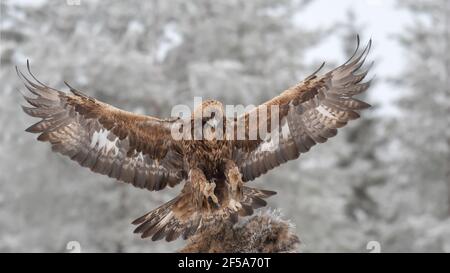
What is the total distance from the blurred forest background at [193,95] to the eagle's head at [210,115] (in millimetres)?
12136

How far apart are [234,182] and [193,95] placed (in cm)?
1376

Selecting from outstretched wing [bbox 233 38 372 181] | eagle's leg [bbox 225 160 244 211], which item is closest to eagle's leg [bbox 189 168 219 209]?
eagle's leg [bbox 225 160 244 211]

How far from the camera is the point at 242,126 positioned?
6770 millimetres

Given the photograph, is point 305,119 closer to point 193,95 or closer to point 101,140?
point 101,140

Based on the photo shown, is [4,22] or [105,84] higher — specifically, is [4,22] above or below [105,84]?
above

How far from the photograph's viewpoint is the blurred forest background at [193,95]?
20.3 metres

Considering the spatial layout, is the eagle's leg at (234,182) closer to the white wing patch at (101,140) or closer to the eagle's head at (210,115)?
the eagle's head at (210,115)

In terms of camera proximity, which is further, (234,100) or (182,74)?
(182,74)

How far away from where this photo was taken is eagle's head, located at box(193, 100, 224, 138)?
6.46 m

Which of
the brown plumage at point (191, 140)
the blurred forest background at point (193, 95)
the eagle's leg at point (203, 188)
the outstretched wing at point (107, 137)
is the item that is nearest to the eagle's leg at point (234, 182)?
the brown plumage at point (191, 140)

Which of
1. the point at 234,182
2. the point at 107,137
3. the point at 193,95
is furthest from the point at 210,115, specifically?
the point at 193,95
